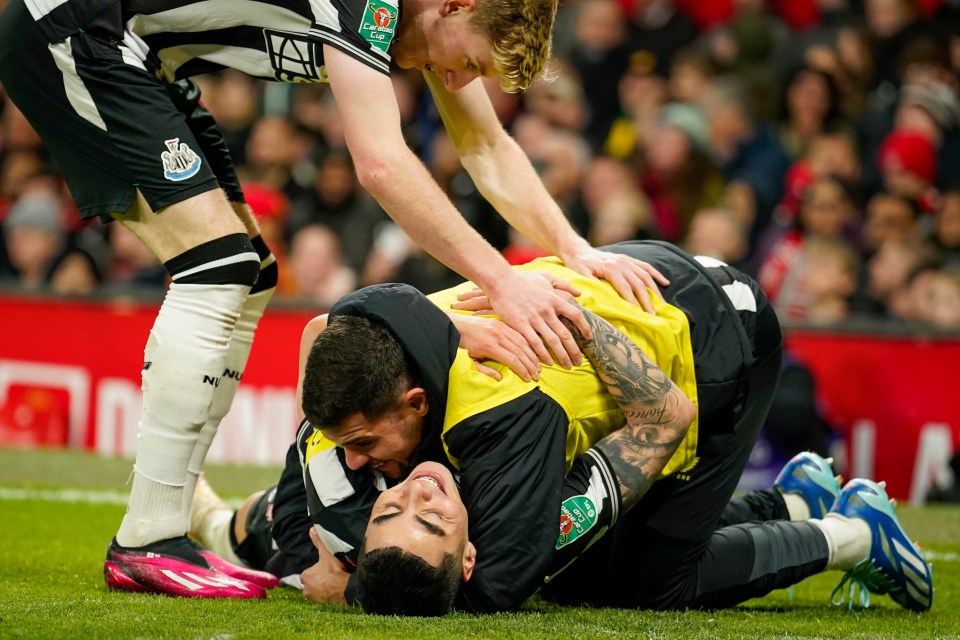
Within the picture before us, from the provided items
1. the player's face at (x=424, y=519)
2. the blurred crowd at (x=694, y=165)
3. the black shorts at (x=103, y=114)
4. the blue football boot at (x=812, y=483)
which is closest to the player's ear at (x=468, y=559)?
the player's face at (x=424, y=519)

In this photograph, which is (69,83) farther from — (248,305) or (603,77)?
(603,77)

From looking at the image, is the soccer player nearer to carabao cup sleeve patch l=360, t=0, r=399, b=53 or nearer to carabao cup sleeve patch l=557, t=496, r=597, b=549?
carabao cup sleeve patch l=360, t=0, r=399, b=53

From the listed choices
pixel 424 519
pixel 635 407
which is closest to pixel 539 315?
pixel 635 407

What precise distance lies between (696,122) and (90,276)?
461 centimetres

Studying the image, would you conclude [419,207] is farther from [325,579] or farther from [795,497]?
[795,497]

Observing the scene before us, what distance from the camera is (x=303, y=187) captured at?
10281mm

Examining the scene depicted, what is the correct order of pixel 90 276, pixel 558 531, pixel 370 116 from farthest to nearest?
pixel 90 276, pixel 370 116, pixel 558 531

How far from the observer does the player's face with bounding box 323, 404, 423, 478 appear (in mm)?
3311

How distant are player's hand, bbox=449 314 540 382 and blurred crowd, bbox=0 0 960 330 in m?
4.50

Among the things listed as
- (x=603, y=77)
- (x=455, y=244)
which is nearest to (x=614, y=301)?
(x=455, y=244)

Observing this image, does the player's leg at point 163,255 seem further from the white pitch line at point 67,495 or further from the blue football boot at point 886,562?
the white pitch line at point 67,495

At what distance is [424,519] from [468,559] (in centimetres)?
18

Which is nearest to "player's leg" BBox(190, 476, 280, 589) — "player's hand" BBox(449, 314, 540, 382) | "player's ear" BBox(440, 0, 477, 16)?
"player's hand" BBox(449, 314, 540, 382)

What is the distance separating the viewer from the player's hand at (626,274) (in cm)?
376
